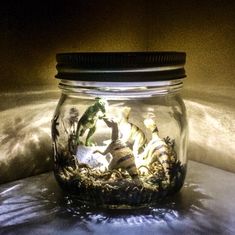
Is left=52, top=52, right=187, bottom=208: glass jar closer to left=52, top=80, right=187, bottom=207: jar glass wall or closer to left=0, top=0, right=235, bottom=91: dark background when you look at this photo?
left=52, top=80, right=187, bottom=207: jar glass wall

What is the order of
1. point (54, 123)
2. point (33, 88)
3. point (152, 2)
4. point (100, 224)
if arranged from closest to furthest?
point (100, 224) → point (54, 123) → point (33, 88) → point (152, 2)

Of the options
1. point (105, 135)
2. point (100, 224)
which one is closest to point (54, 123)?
point (105, 135)

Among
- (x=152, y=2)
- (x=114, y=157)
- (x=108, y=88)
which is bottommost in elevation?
(x=114, y=157)

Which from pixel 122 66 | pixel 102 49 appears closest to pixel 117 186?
pixel 122 66

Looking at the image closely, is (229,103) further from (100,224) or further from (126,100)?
(100,224)

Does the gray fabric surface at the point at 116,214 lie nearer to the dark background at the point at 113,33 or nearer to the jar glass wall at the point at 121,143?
the jar glass wall at the point at 121,143

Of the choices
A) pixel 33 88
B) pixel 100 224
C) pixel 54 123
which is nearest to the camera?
pixel 100 224
